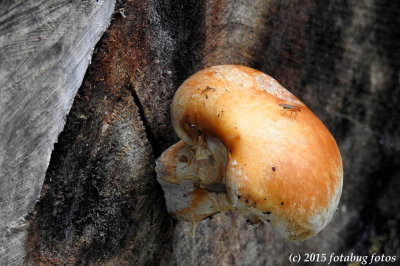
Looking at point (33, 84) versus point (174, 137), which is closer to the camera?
point (33, 84)

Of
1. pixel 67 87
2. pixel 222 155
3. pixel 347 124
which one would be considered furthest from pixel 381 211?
pixel 67 87

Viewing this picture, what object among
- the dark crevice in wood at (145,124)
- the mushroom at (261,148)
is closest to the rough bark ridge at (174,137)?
the dark crevice in wood at (145,124)

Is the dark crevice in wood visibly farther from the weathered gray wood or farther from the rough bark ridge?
the weathered gray wood

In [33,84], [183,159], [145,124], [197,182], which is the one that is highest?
[33,84]

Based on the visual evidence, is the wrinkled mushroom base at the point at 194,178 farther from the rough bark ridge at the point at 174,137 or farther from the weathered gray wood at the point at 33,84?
the weathered gray wood at the point at 33,84

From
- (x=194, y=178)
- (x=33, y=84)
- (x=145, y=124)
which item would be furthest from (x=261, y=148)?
(x=33, y=84)

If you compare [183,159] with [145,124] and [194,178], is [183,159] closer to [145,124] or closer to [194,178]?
[194,178]

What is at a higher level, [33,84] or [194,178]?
[33,84]
